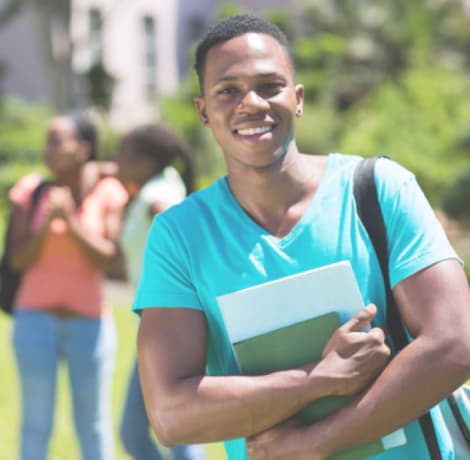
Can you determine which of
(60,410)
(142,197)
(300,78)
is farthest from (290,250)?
(300,78)

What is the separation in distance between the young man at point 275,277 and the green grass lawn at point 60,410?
3304 millimetres

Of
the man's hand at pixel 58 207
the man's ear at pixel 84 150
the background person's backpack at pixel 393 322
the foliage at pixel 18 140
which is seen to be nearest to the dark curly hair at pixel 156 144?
the man's ear at pixel 84 150

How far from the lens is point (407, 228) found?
1996 millimetres

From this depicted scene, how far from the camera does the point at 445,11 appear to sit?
21969mm

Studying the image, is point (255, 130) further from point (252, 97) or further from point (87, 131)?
point (87, 131)

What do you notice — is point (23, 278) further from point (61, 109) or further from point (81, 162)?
point (61, 109)

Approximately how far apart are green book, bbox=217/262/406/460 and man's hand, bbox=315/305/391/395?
0.04m

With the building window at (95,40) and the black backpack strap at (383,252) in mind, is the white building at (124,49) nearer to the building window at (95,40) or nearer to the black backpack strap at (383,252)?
the building window at (95,40)

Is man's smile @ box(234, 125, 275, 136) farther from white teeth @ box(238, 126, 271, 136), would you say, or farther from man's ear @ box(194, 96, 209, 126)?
man's ear @ box(194, 96, 209, 126)

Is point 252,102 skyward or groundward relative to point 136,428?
skyward

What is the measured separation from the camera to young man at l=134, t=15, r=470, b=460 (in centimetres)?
191

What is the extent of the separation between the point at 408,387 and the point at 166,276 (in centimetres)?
56

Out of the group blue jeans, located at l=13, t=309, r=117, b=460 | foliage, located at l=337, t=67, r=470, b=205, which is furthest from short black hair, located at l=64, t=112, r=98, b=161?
foliage, located at l=337, t=67, r=470, b=205

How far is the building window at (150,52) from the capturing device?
28234 millimetres
